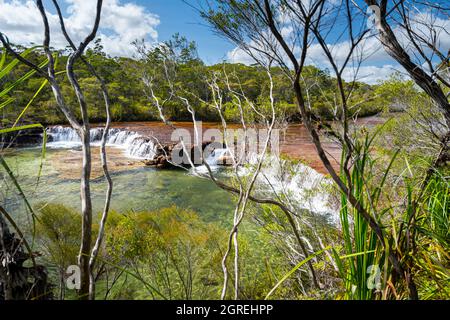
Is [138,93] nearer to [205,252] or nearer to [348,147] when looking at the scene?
[205,252]

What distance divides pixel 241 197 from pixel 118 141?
49.6ft

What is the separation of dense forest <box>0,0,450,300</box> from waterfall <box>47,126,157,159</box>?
0.46m

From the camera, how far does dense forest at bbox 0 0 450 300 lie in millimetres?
726

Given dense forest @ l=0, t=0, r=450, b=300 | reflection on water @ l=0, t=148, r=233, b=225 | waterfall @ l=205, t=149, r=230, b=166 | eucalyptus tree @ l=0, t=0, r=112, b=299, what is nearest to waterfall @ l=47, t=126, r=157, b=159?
dense forest @ l=0, t=0, r=450, b=300

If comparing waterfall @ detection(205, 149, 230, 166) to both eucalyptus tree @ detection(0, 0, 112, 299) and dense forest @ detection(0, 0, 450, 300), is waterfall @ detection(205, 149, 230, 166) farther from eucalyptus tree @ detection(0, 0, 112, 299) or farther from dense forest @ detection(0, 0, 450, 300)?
eucalyptus tree @ detection(0, 0, 112, 299)

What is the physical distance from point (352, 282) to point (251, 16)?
4.45 ft

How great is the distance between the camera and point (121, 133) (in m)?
15.0

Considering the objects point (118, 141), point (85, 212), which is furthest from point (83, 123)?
point (118, 141)

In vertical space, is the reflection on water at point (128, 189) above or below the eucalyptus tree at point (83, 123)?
below

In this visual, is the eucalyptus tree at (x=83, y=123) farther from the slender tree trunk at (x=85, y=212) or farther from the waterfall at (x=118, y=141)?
the waterfall at (x=118, y=141)

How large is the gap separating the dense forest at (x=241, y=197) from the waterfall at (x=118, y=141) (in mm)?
463

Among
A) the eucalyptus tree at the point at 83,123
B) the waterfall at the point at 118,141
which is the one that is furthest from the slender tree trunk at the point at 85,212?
the waterfall at the point at 118,141

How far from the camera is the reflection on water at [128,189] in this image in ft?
21.8
